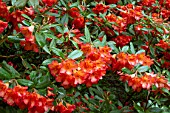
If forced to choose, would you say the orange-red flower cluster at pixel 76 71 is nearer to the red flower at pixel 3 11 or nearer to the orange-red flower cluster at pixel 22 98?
the orange-red flower cluster at pixel 22 98

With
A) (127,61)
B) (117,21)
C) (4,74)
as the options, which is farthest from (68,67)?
(117,21)

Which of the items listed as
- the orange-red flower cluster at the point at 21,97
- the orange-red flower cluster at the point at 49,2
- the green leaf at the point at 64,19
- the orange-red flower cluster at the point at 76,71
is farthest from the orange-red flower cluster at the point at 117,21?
the orange-red flower cluster at the point at 21,97

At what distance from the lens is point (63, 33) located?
5.89ft

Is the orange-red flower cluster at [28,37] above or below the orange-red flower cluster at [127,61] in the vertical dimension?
above

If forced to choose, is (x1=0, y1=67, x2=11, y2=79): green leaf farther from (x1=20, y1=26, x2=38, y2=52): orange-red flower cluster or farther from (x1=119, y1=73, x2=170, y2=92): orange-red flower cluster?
(x1=119, y1=73, x2=170, y2=92): orange-red flower cluster

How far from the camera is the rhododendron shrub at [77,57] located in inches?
60.0

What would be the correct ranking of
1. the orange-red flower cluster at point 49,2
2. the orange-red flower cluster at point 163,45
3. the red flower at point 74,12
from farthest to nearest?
the orange-red flower cluster at point 163,45, the red flower at point 74,12, the orange-red flower cluster at point 49,2

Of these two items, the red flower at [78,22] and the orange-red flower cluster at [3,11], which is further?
the red flower at [78,22]

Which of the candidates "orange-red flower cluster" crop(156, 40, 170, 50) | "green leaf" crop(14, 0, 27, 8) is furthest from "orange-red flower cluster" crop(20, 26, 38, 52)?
"orange-red flower cluster" crop(156, 40, 170, 50)

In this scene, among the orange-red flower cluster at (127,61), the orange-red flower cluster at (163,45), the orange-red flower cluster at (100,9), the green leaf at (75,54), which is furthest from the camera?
the orange-red flower cluster at (100,9)

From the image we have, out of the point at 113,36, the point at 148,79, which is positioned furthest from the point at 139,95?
the point at 148,79

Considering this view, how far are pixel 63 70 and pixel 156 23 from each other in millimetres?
999

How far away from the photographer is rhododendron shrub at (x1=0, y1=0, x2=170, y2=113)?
60.0 inches

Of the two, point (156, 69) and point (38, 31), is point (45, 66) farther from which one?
point (156, 69)
